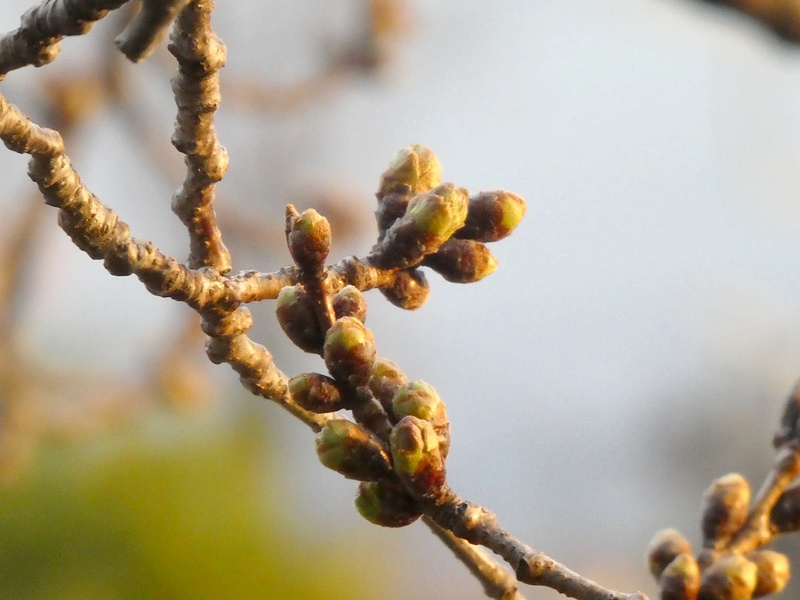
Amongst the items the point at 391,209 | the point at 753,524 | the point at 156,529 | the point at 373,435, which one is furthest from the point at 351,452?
the point at 156,529

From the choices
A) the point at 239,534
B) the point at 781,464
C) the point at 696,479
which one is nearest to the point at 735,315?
the point at 696,479

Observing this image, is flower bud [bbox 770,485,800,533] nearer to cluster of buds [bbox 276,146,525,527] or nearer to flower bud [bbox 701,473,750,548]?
flower bud [bbox 701,473,750,548]

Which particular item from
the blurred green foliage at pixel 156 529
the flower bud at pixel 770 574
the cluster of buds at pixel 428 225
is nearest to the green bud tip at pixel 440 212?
the cluster of buds at pixel 428 225

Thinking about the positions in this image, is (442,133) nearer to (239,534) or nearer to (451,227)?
(239,534)

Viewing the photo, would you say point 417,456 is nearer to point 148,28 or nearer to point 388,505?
point 388,505

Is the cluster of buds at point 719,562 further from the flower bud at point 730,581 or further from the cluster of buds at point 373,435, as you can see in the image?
the cluster of buds at point 373,435

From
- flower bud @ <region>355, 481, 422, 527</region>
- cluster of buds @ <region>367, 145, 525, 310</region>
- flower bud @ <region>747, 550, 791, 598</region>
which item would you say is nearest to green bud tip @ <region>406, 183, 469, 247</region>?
cluster of buds @ <region>367, 145, 525, 310</region>

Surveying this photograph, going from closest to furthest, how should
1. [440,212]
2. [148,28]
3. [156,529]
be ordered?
[148,28] < [440,212] < [156,529]

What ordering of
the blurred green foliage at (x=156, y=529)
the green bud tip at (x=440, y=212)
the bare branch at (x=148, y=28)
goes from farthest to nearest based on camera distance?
the blurred green foliage at (x=156, y=529)
the green bud tip at (x=440, y=212)
the bare branch at (x=148, y=28)
